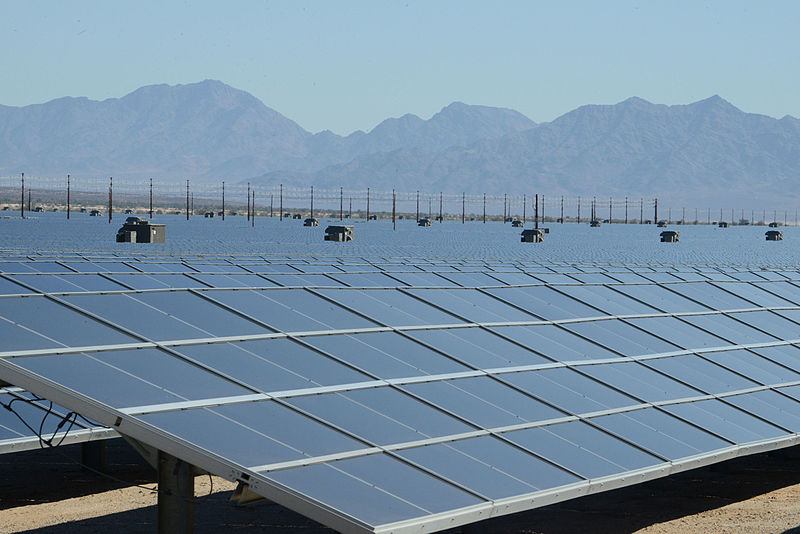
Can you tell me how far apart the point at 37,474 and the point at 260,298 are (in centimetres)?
1112

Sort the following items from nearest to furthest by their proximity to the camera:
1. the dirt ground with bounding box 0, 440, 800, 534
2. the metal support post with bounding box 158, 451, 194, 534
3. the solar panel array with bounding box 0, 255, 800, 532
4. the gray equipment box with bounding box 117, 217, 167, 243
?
1. the solar panel array with bounding box 0, 255, 800, 532
2. the metal support post with bounding box 158, 451, 194, 534
3. the dirt ground with bounding box 0, 440, 800, 534
4. the gray equipment box with bounding box 117, 217, 167, 243

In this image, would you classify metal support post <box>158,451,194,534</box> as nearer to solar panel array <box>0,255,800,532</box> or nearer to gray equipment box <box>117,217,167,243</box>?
solar panel array <box>0,255,800,532</box>

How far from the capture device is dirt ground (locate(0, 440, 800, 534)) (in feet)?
92.5

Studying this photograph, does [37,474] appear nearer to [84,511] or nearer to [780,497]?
[84,511]

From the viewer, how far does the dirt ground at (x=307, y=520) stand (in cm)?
2820

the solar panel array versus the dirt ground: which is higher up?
the solar panel array

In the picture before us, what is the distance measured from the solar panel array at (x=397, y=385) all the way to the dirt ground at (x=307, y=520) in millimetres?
2683

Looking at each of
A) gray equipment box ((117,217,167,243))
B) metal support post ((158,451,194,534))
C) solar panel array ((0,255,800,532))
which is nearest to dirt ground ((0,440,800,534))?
solar panel array ((0,255,800,532))

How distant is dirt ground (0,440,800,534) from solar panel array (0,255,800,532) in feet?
8.80

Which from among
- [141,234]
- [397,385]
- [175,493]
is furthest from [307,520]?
[141,234]

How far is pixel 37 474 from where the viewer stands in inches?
1356

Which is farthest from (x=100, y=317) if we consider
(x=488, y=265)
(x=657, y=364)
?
(x=488, y=265)

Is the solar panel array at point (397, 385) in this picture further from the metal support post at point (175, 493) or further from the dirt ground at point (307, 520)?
the dirt ground at point (307, 520)

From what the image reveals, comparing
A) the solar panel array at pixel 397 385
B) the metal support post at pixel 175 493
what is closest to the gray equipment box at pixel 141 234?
the solar panel array at pixel 397 385
